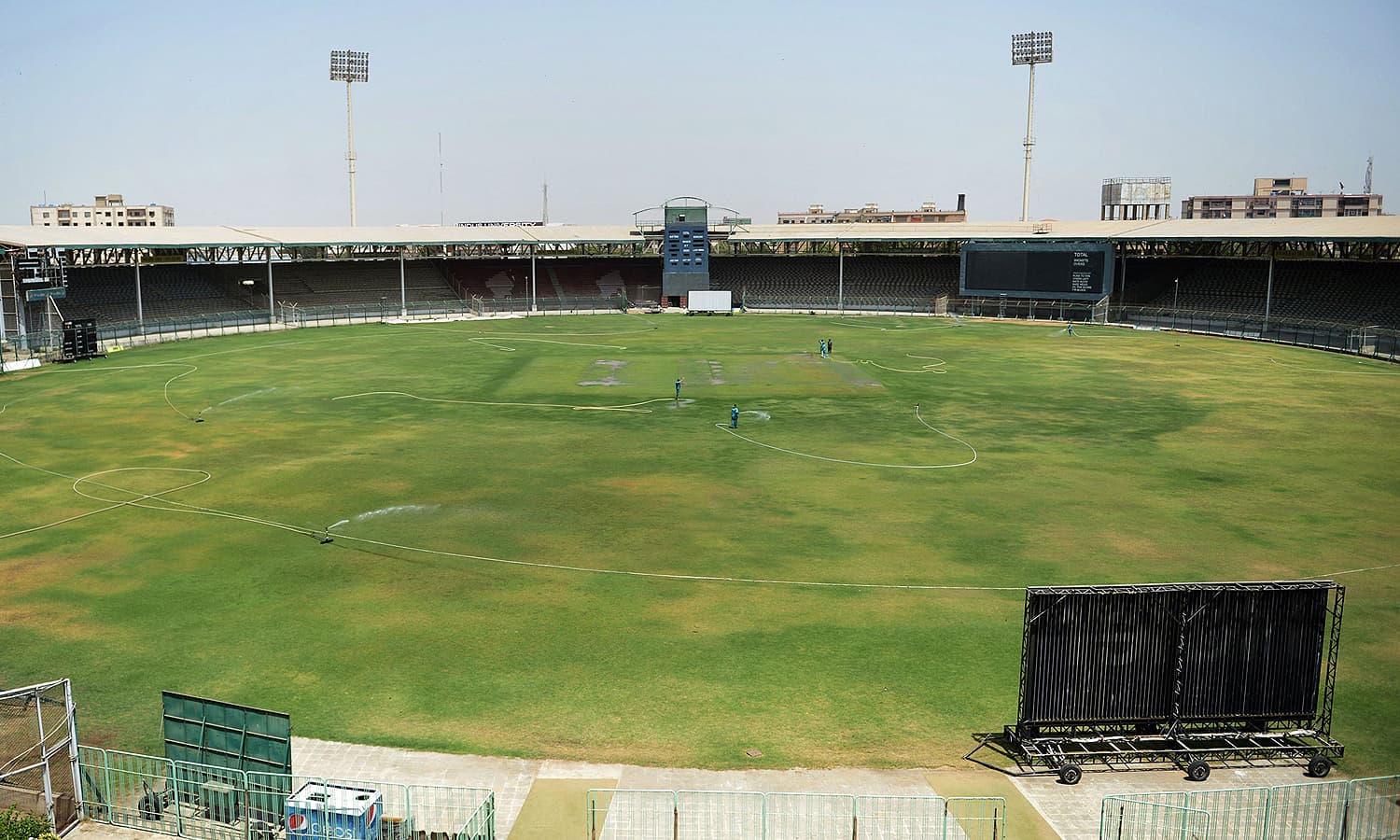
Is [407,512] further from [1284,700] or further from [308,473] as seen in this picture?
[1284,700]

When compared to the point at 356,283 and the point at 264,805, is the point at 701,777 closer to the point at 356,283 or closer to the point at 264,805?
the point at 264,805

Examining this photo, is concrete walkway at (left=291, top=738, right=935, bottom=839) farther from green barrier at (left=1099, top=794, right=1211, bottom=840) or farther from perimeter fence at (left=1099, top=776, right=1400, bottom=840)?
perimeter fence at (left=1099, top=776, right=1400, bottom=840)

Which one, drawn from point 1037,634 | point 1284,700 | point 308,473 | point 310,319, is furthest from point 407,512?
point 310,319

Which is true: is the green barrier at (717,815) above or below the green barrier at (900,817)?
below

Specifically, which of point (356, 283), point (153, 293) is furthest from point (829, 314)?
point (153, 293)

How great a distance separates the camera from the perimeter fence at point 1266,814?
1557 centimetres

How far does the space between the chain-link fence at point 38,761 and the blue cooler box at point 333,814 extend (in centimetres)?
334

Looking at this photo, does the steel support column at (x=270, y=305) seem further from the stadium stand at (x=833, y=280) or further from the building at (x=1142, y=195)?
the building at (x=1142, y=195)

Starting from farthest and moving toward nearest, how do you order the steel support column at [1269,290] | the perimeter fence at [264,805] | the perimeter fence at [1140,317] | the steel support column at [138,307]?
the steel support column at [1269,290], the steel support column at [138,307], the perimeter fence at [1140,317], the perimeter fence at [264,805]

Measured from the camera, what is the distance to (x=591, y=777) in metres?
17.7

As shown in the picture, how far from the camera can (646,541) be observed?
3033 centimetres

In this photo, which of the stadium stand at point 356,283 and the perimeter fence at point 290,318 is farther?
the stadium stand at point 356,283

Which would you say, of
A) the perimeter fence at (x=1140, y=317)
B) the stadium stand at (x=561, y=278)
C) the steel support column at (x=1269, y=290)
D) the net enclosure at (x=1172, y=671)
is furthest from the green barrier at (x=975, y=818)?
the stadium stand at (x=561, y=278)

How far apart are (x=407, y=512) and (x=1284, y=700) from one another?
78.4ft
